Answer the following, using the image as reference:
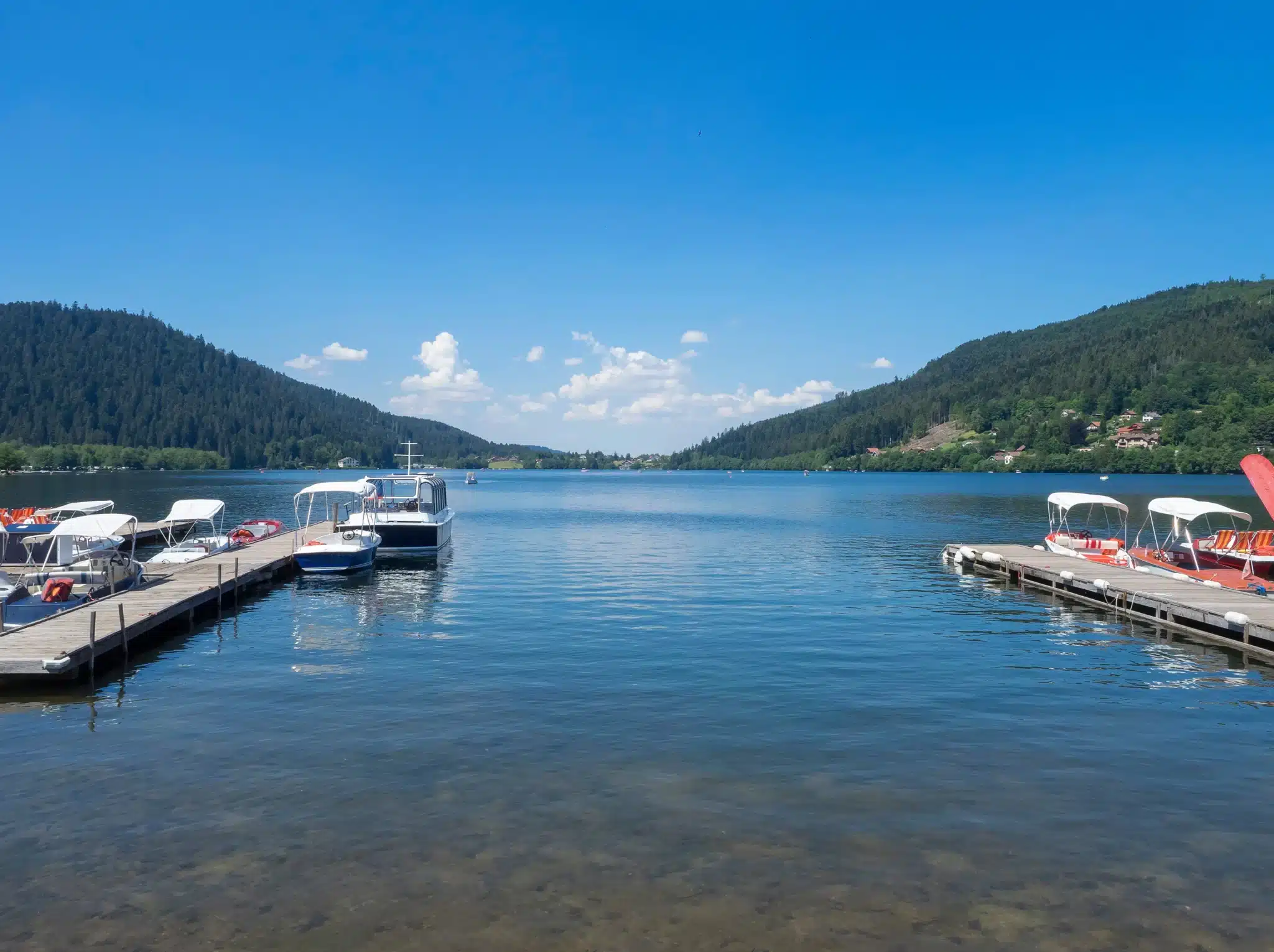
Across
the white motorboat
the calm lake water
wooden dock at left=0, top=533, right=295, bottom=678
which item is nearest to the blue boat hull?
wooden dock at left=0, top=533, right=295, bottom=678

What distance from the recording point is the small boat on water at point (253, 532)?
159 feet

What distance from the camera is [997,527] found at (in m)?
73.6

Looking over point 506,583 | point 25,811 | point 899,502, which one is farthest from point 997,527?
point 25,811

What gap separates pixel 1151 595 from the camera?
2939 cm

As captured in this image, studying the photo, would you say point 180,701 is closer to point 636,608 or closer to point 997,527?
point 636,608

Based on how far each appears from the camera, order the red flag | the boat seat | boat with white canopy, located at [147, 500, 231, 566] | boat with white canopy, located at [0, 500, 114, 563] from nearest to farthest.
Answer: the boat seat → the red flag → boat with white canopy, located at [0, 500, 114, 563] → boat with white canopy, located at [147, 500, 231, 566]

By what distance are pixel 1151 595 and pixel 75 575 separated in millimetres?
37687

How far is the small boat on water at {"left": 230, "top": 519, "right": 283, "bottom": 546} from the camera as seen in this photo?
159 ft

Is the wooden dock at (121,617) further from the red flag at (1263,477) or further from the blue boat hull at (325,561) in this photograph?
the red flag at (1263,477)

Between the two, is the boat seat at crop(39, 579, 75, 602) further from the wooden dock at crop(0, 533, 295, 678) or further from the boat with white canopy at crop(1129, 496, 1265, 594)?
the boat with white canopy at crop(1129, 496, 1265, 594)

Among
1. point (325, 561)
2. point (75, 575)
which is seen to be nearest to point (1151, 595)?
point (325, 561)

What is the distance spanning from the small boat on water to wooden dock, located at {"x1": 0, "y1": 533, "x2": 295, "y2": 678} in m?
8.47

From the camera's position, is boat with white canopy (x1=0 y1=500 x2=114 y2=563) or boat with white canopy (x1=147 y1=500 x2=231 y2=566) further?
boat with white canopy (x1=147 y1=500 x2=231 y2=566)

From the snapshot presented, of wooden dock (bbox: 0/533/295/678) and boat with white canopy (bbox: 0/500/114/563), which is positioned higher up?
boat with white canopy (bbox: 0/500/114/563)
